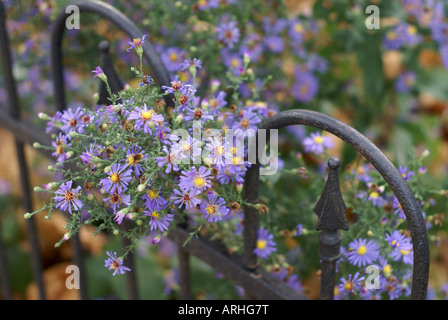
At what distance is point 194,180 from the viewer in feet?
2.51

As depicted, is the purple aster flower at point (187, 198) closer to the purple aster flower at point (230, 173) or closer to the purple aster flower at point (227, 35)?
the purple aster flower at point (230, 173)

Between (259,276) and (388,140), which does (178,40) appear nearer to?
(259,276)

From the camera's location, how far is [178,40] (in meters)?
1.38

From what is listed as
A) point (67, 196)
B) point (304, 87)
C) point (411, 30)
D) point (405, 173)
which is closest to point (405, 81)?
point (411, 30)

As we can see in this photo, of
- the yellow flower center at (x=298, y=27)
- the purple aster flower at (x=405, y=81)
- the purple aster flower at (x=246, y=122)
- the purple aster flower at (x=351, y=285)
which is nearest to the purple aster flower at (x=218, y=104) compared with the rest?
the purple aster flower at (x=246, y=122)

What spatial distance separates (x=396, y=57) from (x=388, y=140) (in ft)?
4.05

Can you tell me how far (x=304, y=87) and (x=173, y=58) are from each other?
0.60 meters

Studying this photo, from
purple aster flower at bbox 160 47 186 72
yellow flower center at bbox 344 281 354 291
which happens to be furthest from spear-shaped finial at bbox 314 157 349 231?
purple aster flower at bbox 160 47 186 72

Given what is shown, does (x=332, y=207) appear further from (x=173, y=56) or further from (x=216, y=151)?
(x=173, y=56)

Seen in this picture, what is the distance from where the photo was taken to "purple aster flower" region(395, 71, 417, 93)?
1.97 metres

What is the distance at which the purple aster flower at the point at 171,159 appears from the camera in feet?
2.45

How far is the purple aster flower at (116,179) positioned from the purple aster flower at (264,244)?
0.36 m

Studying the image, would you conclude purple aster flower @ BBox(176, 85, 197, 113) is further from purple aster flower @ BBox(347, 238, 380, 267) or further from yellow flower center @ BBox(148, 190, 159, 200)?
purple aster flower @ BBox(347, 238, 380, 267)
